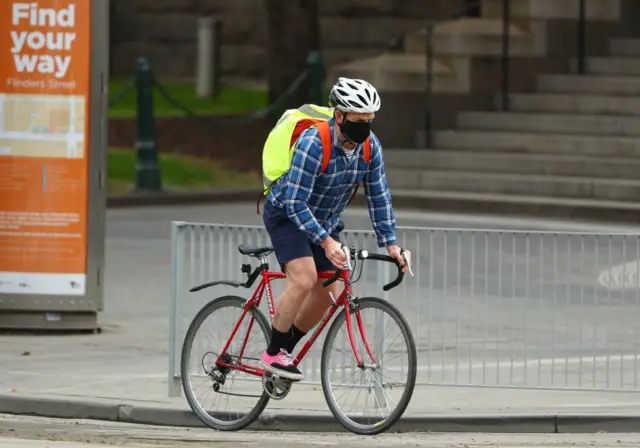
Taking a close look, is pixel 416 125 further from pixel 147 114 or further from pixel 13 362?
pixel 13 362

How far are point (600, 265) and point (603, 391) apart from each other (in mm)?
698

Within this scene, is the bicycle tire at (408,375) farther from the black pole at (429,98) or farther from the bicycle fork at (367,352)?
the black pole at (429,98)

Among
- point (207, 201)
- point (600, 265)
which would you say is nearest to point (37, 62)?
point (600, 265)

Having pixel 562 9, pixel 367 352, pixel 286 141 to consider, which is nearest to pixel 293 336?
pixel 367 352

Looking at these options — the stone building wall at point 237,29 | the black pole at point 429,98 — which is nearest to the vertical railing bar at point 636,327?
the black pole at point 429,98

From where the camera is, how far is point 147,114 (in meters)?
23.2

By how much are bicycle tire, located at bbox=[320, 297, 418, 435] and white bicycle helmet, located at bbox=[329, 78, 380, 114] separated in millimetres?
955

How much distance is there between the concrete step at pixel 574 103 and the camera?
21891 mm

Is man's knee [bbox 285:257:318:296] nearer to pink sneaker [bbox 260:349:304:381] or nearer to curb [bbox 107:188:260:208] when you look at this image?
pink sneaker [bbox 260:349:304:381]

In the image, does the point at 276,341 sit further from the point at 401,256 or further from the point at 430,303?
the point at 430,303

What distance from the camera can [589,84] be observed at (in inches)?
888

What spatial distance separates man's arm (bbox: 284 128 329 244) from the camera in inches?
355

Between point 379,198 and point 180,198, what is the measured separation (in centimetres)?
1348

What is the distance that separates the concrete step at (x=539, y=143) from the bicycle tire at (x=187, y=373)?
474 inches
